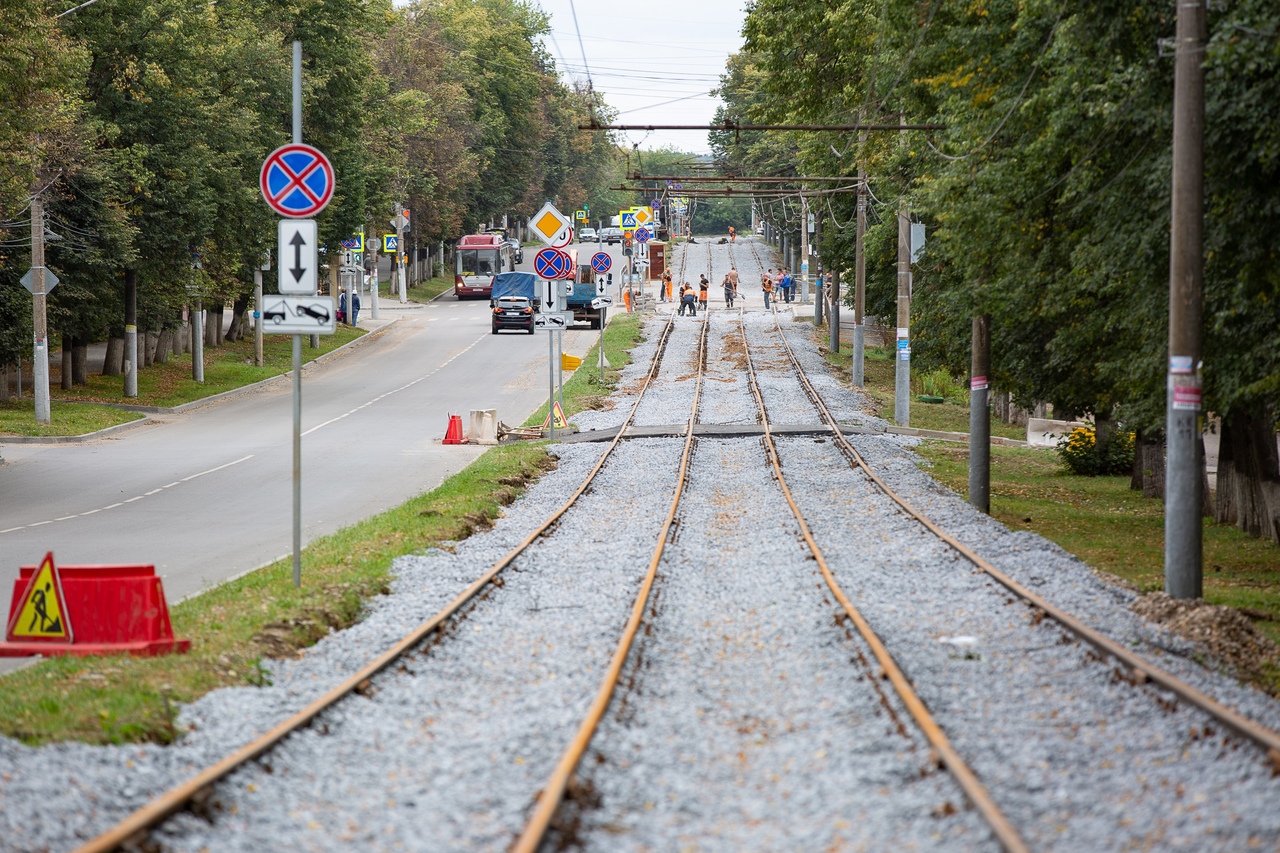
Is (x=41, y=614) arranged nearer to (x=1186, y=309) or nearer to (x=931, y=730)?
(x=931, y=730)

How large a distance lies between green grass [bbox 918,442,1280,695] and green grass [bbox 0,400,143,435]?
20698 mm

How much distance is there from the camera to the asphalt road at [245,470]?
1709 centimetres

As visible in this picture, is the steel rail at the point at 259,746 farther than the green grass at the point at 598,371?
No

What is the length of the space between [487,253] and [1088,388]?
65.7m

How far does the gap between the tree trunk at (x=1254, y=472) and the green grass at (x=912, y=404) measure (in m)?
13.4

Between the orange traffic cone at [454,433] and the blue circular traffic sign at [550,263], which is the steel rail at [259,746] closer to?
the blue circular traffic sign at [550,263]

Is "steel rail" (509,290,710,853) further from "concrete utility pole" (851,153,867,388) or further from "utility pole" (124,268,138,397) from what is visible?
"utility pole" (124,268,138,397)

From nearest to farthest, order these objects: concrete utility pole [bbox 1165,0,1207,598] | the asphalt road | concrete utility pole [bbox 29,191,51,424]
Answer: concrete utility pole [bbox 1165,0,1207,598] → the asphalt road → concrete utility pole [bbox 29,191,51,424]

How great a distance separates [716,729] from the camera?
25.8ft

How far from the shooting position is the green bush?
28.6 m

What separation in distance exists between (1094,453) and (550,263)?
484 inches

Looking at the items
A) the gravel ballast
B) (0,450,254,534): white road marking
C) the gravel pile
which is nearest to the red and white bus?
(0,450,254,534): white road marking

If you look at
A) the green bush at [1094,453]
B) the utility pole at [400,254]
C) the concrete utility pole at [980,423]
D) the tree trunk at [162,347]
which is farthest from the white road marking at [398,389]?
the utility pole at [400,254]

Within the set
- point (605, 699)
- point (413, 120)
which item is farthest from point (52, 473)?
point (413, 120)
